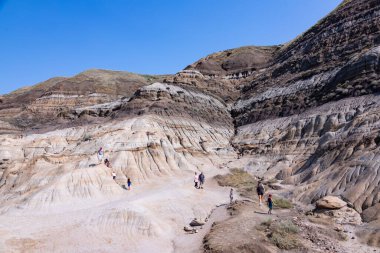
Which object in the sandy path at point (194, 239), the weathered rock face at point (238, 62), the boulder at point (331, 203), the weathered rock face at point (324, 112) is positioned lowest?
the sandy path at point (194, 239)

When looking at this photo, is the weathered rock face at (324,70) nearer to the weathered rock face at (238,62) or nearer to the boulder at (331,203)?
the weathered rock face at (238,62)

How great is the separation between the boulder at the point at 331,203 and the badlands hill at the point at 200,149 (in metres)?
0.76

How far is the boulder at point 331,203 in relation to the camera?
910 inches

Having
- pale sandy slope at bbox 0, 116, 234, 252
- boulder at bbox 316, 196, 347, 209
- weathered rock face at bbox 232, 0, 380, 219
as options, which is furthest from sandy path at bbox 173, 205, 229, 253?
weathered rock face at bbox 232, 0, 380, 219

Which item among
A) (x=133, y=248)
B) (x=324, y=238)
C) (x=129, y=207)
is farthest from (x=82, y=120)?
(x=324, y=238)

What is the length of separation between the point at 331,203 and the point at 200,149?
83.6 feet

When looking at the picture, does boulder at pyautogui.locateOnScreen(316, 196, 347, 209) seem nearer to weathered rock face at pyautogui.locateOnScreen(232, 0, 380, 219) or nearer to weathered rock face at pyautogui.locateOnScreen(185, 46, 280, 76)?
weathered rock face at pyautogui.locateOnScreen(232, 0, 380, 219)

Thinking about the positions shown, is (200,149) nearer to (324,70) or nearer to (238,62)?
(324,70)

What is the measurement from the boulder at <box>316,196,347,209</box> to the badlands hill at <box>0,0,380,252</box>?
76 cm

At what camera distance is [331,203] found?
23250 mm

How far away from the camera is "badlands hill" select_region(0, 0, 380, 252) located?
20984 millimetres

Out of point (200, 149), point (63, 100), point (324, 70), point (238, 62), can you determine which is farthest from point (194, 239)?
point (238, 62)

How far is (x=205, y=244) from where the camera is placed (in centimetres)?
1908

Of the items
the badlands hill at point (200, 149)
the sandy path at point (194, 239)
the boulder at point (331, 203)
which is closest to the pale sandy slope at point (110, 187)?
the badlands hill at point (200, 149)
